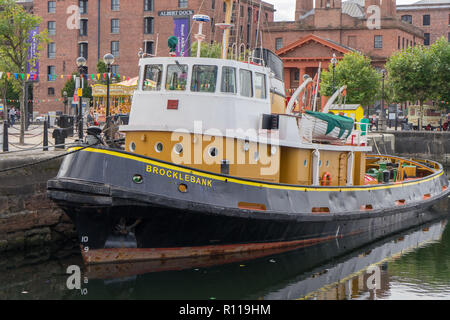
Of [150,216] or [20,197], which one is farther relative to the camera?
[20,197]

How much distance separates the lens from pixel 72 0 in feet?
248

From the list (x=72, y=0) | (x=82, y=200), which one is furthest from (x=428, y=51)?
(x=82, y=200)

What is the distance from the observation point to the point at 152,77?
16.3 metres

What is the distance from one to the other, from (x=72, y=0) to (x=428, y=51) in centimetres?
4158

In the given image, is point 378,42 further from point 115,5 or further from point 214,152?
point 214,152

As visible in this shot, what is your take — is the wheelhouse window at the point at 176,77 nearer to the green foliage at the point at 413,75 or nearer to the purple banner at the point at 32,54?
the purple banner at the point at 32,54

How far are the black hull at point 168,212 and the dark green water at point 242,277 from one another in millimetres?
388

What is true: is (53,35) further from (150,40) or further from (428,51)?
(428,51)

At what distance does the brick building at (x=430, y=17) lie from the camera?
102 m

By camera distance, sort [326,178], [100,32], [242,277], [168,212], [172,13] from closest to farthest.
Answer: [168,212] → [242,277] → [326,178] → [172,13] → [100,32]

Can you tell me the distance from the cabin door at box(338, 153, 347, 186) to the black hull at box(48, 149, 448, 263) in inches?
77.0

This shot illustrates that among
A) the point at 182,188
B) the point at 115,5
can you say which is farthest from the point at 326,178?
the point at 115,5

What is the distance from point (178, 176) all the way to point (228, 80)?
2.94 meters
